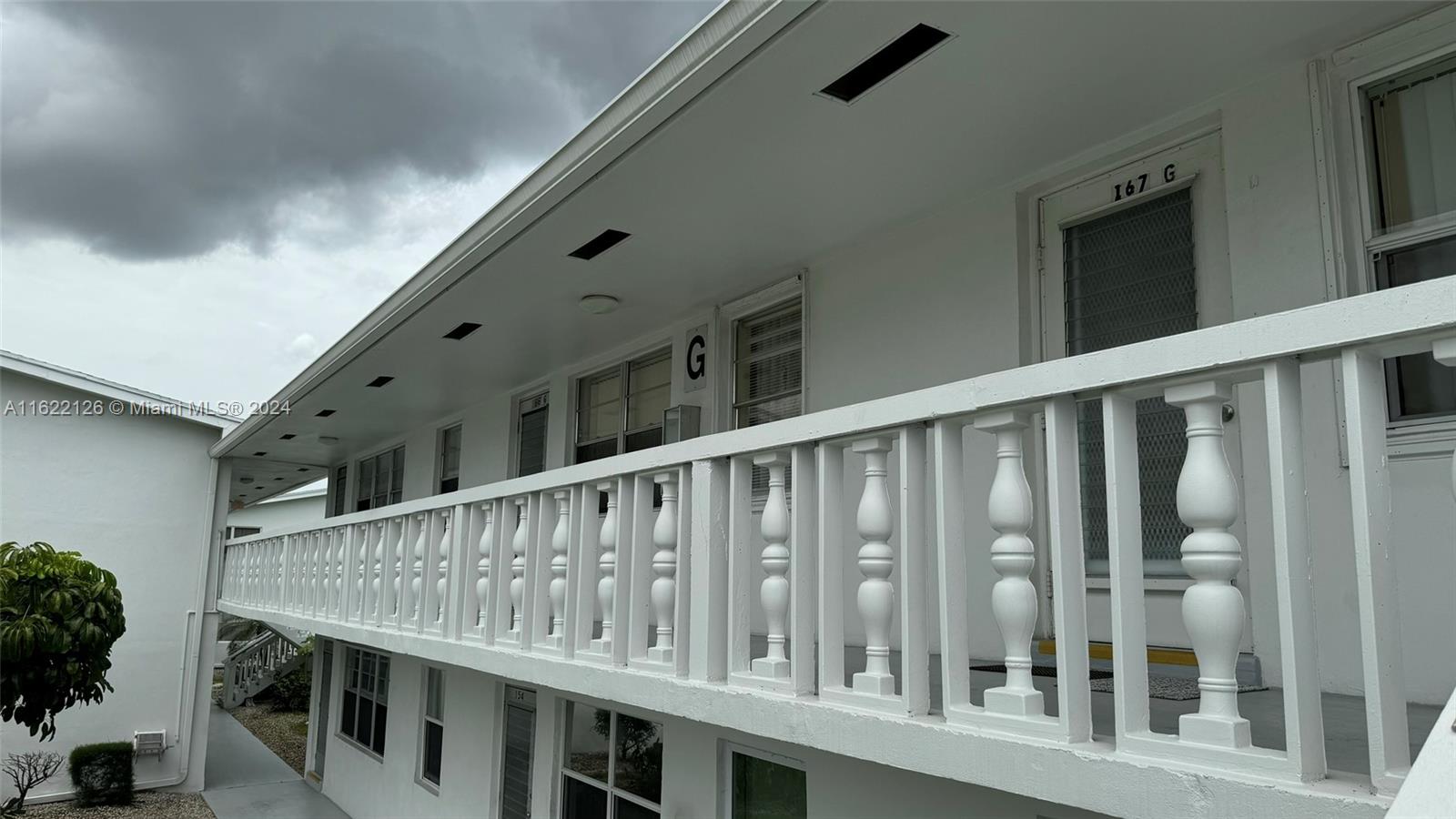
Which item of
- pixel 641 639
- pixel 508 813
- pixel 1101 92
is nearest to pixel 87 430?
pixel 508 813

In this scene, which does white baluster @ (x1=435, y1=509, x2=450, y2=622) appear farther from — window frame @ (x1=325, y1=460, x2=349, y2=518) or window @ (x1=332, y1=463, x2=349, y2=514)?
window @ (x1=332, y1=463, x2=349, y2=514)

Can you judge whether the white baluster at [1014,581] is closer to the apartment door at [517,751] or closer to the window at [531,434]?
the apartment door at [517,751]

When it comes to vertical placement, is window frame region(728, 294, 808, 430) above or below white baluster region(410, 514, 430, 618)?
above

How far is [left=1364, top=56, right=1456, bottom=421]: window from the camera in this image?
3.00 meters

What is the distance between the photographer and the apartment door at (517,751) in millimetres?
7734

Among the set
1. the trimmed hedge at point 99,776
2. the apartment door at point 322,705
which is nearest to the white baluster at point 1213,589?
the trimmed hedge at point 99,776

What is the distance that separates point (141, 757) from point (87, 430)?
410 centimetres

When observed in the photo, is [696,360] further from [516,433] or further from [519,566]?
[516,433]

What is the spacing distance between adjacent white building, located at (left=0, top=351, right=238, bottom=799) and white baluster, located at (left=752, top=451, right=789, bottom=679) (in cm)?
1119

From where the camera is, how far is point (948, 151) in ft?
13.3

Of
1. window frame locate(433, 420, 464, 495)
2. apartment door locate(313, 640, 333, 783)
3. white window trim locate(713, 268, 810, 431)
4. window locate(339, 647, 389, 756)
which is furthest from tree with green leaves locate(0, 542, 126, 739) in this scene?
white window trim locate(713, 268, 810, 431)

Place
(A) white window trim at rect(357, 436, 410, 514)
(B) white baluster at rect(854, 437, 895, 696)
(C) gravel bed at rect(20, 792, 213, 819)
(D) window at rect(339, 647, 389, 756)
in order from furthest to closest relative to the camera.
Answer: (A) white window trim at rect(357, 436, 410, 514) → (D) window at rect(339, 647, 389, 756) → (C) gravel bed at rect(20, 792, 213, 819) → (B) white baluster at rect(854, 437, 895, 696)

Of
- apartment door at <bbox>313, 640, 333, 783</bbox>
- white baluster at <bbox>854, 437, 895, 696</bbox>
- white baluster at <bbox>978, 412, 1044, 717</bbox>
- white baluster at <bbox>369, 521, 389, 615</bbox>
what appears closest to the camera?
white baluster at <bbox>978, 412, 1044, 717</bbox>

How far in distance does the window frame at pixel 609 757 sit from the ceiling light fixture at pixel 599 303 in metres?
2.70
